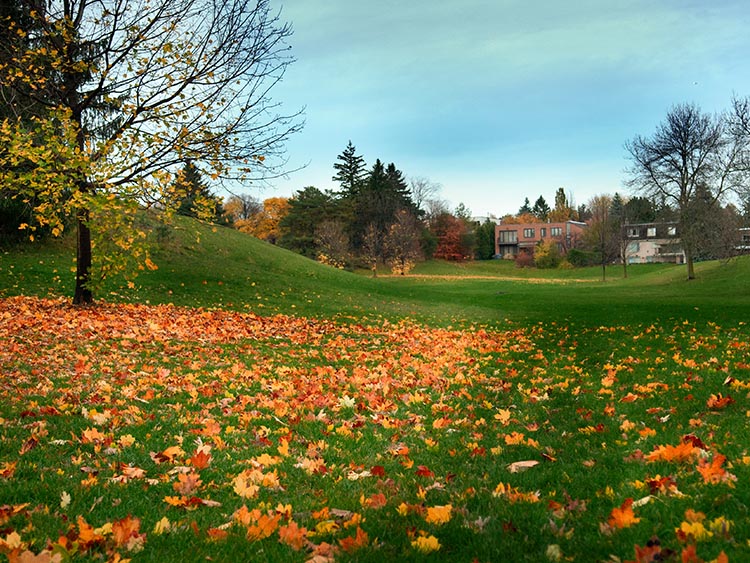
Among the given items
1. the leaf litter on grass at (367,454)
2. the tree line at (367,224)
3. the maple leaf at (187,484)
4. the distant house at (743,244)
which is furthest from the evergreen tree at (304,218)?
the maple leaf at (187,484)

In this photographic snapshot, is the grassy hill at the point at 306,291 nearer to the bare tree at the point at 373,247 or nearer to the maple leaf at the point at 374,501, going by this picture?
the maple leaf at the point at 374,501

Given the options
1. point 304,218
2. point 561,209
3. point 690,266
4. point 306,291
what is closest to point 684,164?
point 690,266

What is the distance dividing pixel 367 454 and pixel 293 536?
212 cm

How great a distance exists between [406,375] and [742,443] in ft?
18.5

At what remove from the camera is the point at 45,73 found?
626 inches

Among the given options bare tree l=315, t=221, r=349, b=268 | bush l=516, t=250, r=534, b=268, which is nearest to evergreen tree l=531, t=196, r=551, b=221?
bush l=516, t=250, r=534, b=268

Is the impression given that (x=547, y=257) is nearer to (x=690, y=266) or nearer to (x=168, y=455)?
(x=690, y=266)

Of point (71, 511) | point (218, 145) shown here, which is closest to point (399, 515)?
point (71, 511)

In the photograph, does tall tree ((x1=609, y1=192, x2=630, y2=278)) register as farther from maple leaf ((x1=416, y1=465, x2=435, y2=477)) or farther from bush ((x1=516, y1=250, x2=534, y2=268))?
maple leaf ((x1=416, y1=465, x2=435, y2=477))

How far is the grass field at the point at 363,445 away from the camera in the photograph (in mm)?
3283

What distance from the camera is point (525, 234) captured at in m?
102

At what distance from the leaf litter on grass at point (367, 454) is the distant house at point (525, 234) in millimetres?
90852

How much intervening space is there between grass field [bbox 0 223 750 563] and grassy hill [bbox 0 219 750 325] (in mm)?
6146

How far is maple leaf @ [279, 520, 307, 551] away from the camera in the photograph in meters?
3.29
